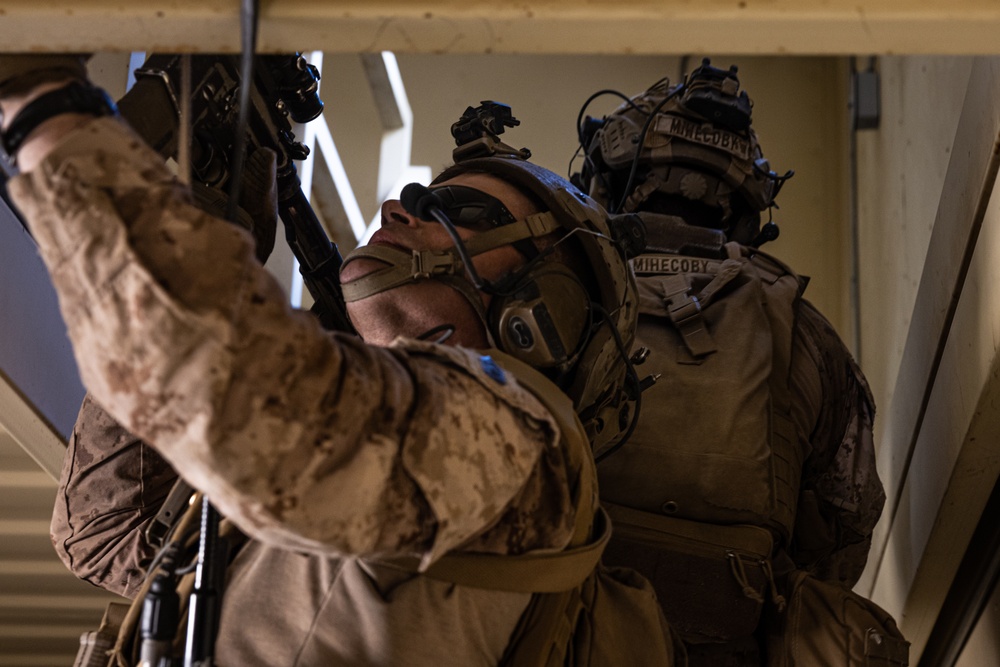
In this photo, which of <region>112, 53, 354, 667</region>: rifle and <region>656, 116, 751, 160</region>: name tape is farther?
<region>656, 116, 751, 160</region>: name tape

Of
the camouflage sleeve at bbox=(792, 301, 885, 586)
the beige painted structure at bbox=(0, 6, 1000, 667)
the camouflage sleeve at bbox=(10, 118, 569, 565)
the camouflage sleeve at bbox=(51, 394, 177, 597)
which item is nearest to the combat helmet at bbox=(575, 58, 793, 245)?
the beige painted structure at bbox=(0, 6, 1000, 667)

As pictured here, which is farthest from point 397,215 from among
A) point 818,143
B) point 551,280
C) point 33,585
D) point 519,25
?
point 818,143

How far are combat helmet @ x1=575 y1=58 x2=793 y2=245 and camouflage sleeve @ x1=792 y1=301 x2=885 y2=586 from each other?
37 cm

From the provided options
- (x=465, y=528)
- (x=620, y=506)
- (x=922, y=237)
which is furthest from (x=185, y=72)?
(x=922, y=237)

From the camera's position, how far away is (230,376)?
3.57 feet

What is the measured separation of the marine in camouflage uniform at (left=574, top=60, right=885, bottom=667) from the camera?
2.19 m

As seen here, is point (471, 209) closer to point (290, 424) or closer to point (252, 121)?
point (252, 121)

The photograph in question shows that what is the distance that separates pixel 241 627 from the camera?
4.70ft

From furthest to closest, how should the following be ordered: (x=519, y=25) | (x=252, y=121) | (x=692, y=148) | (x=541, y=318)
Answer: (x=692, y=148), (x=252, y=121), (x=541, y=318), (x=519, y=25)

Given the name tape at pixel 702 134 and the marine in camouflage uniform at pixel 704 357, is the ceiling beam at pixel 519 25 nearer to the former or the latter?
the marine in camouflage uniform at pixel 704 357

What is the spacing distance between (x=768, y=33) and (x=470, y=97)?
373 cm

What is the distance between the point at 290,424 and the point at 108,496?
83cm

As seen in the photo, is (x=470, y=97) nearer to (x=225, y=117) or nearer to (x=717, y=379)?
(x=717, y=379)

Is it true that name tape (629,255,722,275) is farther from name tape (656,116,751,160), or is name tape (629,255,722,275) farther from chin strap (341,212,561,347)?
chin strap (341,212,561,347)
